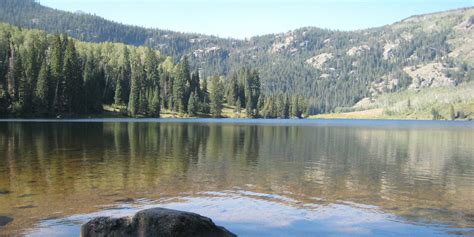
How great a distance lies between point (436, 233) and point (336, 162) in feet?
85.8

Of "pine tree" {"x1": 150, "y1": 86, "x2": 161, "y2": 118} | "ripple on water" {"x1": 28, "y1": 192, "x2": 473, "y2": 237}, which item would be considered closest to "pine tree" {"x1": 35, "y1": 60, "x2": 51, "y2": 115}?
"pine tree" {"x1": 150, "y1": 86, "x2": 161, "y2": 118}

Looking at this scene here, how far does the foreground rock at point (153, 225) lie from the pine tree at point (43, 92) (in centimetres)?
14409

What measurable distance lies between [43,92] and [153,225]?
478 ft

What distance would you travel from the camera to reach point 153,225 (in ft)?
46.4

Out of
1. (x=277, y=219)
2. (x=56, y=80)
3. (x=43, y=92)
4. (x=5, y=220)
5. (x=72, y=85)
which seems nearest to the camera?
(x=5, y=220)

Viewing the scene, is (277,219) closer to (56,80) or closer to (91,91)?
(56,80)

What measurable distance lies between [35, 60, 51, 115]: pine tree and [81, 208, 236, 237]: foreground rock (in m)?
144

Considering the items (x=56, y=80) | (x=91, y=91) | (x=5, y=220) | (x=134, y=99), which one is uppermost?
(x=56, y=80)

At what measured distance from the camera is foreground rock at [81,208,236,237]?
14.1 meters

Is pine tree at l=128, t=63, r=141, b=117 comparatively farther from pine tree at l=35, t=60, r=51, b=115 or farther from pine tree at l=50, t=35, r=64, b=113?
pine tree at l=35, t=60, r=51, b=115

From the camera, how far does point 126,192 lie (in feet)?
84.8

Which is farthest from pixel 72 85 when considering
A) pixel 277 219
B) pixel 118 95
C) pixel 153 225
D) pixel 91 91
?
pixel 153 225

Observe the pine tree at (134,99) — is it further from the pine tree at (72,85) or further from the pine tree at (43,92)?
the pine tree at (43,92)

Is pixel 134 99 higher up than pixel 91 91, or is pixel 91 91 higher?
pixel 91 91
